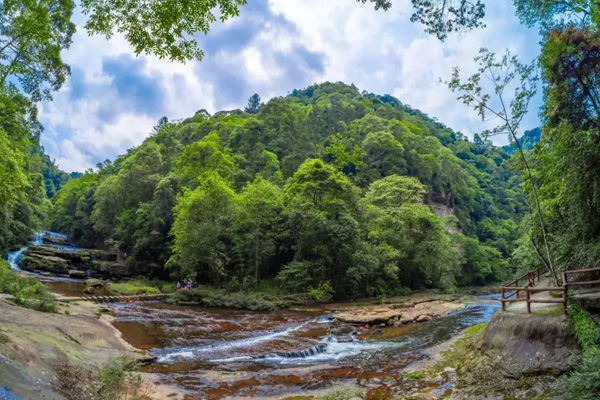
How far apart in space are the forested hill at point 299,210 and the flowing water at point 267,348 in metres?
8.45

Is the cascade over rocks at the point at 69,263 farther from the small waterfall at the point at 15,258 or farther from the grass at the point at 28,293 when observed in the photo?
the grass at the point at 28,293

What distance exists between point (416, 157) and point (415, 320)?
38.5m

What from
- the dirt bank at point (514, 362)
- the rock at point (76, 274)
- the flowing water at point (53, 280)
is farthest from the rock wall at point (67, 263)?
the dirt bank at point (514, 362)

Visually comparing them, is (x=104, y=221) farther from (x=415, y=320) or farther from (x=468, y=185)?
(x=468, y=185)

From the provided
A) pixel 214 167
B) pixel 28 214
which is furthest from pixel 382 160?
pixel 28 214

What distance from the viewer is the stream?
11.5 metres

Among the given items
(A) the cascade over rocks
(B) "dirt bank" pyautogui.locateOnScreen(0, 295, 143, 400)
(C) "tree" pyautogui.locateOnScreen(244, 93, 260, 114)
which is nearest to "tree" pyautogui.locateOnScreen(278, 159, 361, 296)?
(B) "dirt bank" pyautogui.locateOnScreen(0, 295, 143, 400)

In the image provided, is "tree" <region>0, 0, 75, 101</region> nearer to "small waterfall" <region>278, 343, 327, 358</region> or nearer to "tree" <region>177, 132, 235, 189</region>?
"small waterfall" <region>278, 343, 327, 358</region>

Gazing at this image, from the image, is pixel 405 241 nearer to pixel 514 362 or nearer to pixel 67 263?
pixel 514 362

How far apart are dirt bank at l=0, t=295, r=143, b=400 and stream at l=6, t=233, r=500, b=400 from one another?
1853mm

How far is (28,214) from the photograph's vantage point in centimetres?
3650

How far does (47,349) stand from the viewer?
365 inches

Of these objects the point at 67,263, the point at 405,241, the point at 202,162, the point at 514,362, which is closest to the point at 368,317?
the point at 514,362

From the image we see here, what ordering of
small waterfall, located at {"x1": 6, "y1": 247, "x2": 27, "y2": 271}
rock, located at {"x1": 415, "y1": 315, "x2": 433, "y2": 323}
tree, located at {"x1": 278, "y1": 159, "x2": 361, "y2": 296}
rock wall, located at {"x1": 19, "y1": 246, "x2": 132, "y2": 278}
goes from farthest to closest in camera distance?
rock wall, located at {"x1": 19, "y1": 246, "x2": 132, "y2": 278}, small waterfall, located at {"x1": 6, "y1": 247, "x2": 27, "y2": 271}, tree, located at {"x1": 278, "y1": 159, "x2": 361, "y2": 296}, rock, located at {"x1": 415, "y1": 315, "x2": 433, "y2": 323}
